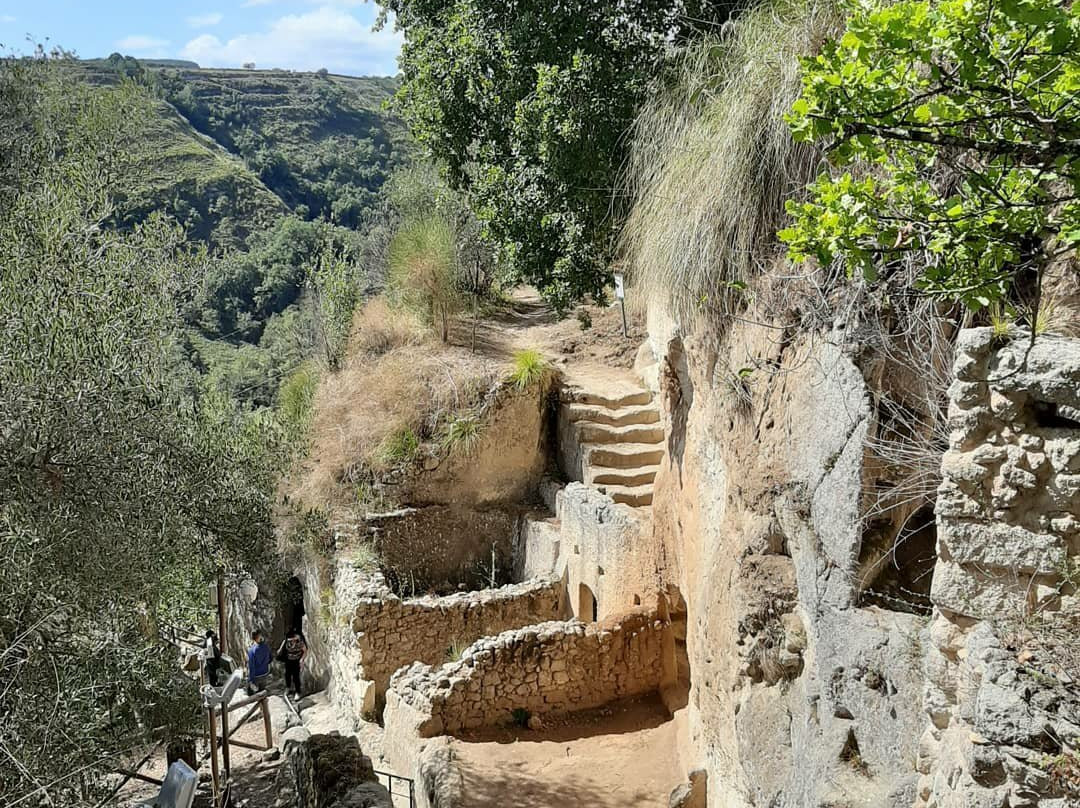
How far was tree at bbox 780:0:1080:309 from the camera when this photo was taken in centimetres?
272

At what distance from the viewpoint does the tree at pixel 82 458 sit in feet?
20.9

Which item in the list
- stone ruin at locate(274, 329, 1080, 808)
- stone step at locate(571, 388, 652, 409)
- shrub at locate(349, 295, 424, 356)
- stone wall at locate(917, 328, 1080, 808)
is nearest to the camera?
stone wall at locate(917, 328, 1080, 808)

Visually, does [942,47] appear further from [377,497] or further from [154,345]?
[377,497]

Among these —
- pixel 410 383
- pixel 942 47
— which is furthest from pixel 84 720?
pixel 410 383

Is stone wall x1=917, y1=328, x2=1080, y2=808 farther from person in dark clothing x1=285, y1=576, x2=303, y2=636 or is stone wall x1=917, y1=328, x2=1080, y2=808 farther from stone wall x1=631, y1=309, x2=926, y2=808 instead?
person in dark clothing x1=285, y1=576, x2=303, y2=636

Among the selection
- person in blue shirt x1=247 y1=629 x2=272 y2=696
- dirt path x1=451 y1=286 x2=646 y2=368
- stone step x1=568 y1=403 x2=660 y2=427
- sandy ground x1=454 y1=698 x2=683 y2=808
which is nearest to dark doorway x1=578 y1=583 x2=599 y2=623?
sandy ground x1=454 y1=698 x2=683 y2=808

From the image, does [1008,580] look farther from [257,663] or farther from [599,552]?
[257,663]

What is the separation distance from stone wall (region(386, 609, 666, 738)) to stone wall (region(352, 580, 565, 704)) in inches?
67.0

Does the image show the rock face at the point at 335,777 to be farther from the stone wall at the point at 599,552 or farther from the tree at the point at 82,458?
the stone wall at the point at 599,552

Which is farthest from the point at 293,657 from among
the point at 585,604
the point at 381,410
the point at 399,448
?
the point at 585,604

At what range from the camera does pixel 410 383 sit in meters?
15.3

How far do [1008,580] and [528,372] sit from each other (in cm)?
1178

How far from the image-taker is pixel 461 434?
1474 centimetres

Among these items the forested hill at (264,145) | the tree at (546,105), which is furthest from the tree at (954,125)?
the forested hill at (264,145)
